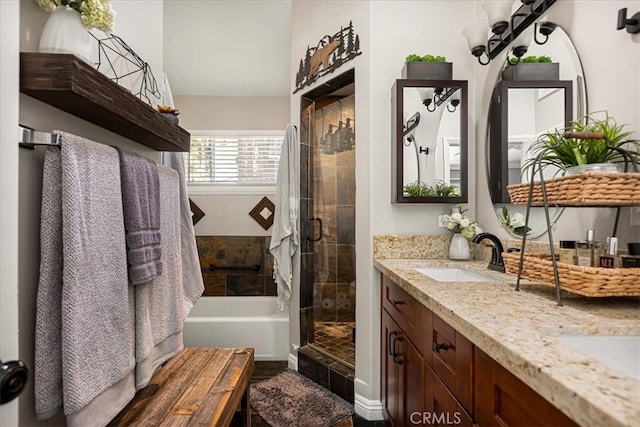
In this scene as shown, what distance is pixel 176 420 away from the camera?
1000mm

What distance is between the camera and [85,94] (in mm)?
805

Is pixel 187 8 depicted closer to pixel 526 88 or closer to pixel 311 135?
pixel 311 135

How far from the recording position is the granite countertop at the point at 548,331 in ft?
1.58

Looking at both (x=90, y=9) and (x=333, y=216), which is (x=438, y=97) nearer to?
(x=333, y=216)

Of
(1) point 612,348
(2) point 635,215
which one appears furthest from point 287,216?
(1) point 612,348

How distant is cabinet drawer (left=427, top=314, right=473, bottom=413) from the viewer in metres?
0.90

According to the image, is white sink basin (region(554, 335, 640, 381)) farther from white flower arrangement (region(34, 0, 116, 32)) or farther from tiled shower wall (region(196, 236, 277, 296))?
tiled shower wall (region(196, 236, 277, 296))

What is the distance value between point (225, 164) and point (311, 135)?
139 centimetres

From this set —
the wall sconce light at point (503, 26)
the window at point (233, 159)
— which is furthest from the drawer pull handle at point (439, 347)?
the window at point (233, 159)

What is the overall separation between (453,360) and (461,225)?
1193 mm

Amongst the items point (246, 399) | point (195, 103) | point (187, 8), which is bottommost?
point (246, 399)

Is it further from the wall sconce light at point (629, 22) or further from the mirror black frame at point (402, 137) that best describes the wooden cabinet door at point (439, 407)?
the wall sconce light at point (629, 22)

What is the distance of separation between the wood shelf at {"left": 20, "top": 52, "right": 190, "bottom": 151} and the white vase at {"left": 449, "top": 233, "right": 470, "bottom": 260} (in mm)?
1662

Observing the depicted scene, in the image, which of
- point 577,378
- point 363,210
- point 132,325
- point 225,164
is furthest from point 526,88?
point 225,164
